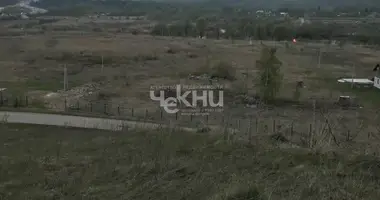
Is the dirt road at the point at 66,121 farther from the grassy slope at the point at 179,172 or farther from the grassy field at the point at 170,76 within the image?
the grassy slope at the point at 179,172

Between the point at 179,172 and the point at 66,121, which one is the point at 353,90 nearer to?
the point at 66,121

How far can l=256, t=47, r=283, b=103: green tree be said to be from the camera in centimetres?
2870

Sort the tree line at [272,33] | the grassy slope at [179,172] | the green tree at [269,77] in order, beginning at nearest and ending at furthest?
the grassy slope at [179,172] < the green tree at [269,77] < the tree line at [272,33]

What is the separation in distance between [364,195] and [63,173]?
5.56 metres

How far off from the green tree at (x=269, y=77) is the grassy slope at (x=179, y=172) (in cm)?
1563

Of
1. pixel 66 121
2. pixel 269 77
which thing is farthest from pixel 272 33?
pixel 66 121

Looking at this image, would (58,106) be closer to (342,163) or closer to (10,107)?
(10,107)

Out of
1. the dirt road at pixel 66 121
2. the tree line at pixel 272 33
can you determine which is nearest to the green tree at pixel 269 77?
the dirt road at pixel 66 121

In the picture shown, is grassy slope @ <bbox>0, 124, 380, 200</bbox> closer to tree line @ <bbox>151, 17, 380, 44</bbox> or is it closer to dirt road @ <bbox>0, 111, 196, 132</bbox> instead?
dirt road @ <bbox>0, 111, 196, 132</bbox>

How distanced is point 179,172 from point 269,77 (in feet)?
68.3

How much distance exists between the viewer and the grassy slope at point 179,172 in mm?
7234

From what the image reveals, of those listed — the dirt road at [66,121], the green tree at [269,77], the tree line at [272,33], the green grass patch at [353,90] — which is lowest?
the green grass patch at [353,90]

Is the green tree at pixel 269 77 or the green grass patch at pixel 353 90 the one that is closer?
the green tree at pixel 269 77

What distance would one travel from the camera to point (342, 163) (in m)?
10.7
